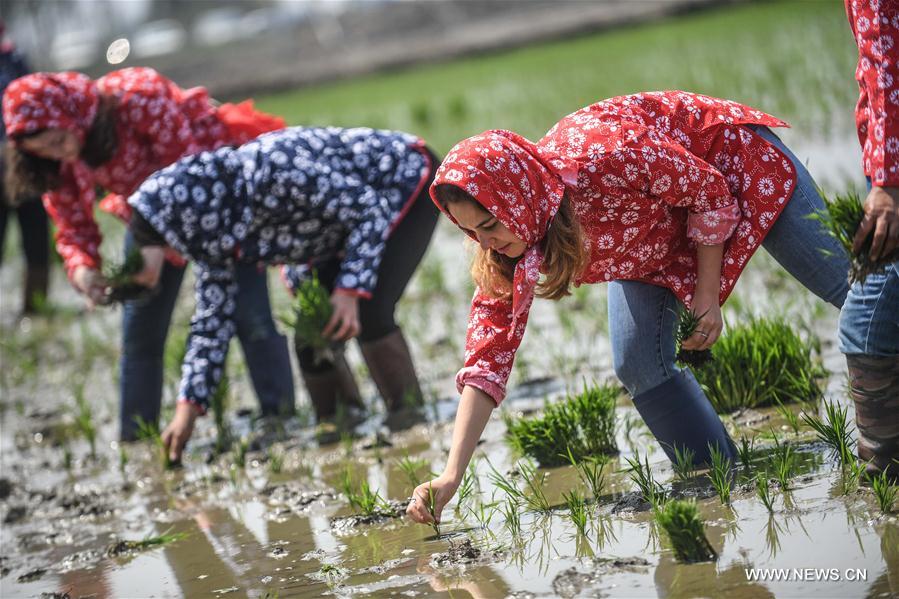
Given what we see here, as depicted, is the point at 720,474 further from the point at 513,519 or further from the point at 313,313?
the point at 313,313

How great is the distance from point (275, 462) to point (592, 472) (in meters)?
1.40

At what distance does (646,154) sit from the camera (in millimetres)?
2984

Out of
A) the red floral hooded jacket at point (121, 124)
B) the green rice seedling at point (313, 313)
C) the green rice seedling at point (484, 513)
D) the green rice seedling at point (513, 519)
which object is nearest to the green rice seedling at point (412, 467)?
the green rice seedling at point (484, 513)

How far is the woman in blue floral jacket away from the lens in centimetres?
428

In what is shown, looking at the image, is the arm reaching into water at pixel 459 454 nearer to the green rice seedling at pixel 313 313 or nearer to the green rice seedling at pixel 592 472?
the green rice seedling at pixel 592 472

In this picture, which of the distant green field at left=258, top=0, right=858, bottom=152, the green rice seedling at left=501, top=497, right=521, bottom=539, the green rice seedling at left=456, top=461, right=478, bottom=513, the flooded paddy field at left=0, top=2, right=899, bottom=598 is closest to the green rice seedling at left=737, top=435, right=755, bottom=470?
the flooded paddy field at left=0, top=2, right=899, bottom=598

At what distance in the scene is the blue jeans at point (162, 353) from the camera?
5.09 meters

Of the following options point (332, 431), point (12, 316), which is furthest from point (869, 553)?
point (12, 316)

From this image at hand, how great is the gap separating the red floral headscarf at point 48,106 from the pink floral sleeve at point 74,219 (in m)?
0.32

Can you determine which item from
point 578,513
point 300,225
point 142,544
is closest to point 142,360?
point 300,225

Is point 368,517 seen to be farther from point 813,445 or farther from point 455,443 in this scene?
point 813,445

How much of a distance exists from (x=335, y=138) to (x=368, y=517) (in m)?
1.60

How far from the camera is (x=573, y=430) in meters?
3.80

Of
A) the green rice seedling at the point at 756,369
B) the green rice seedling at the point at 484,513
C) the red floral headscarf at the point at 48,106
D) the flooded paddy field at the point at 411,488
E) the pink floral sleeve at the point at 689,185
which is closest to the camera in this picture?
the flooded paddy field at the point at 411,488
